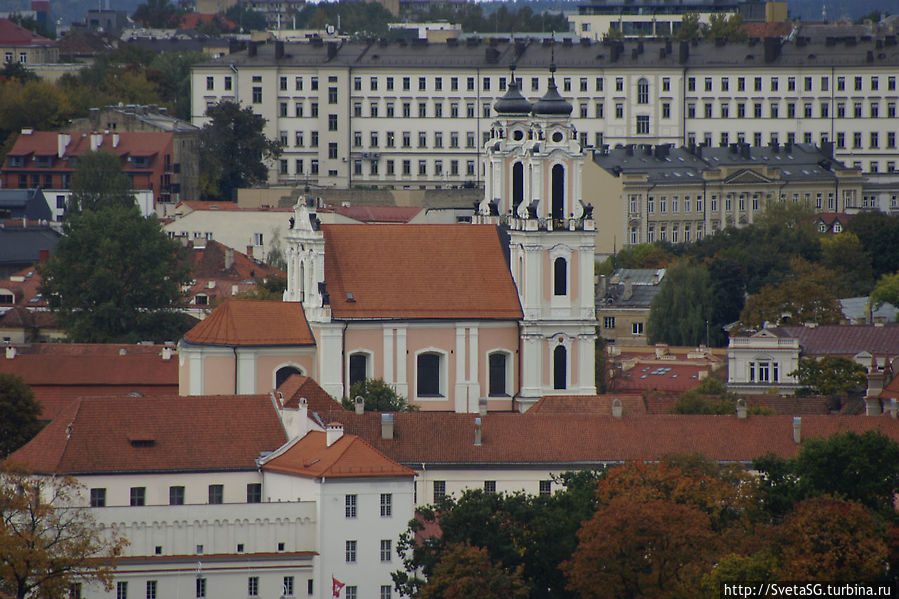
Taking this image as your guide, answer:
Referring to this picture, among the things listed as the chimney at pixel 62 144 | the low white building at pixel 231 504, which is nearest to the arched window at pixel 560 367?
the low white building at pixel 231 504

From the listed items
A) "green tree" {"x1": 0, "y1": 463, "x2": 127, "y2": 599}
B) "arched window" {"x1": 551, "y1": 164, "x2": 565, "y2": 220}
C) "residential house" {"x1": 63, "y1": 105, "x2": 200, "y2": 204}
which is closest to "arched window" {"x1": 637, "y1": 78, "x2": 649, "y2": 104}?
"residential house" {"x1": 63, "y1": 105, "x2": 200, "y2": 204}

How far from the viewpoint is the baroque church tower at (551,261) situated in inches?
3460

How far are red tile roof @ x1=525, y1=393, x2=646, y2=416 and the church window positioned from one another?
12.3ft

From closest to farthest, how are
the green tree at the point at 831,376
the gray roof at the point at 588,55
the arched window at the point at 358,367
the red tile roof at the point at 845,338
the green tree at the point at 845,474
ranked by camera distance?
the green tree at the point at 845,474 → the arched window at the point at 358,367 → the green tree at the point at 831,376 → the red tile roof at the point at 845,338 → the gray roof at the point at 588,55

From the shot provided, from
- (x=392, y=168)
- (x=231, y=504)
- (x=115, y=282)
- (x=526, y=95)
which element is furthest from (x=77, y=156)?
(x=231, y=504)

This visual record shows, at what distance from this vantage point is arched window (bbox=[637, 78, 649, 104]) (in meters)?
153

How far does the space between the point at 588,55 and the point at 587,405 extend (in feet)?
244

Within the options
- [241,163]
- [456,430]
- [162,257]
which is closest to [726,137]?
[241,163]

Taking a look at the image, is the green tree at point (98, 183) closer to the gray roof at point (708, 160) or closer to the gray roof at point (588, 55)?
the gray roof at point (588, 55)

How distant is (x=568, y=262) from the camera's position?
291 feet

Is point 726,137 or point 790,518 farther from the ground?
point 726,137

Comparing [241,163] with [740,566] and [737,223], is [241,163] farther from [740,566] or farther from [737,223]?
[740,566]

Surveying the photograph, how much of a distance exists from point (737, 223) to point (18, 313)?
43.6 meters

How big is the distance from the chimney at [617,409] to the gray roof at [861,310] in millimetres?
31476
